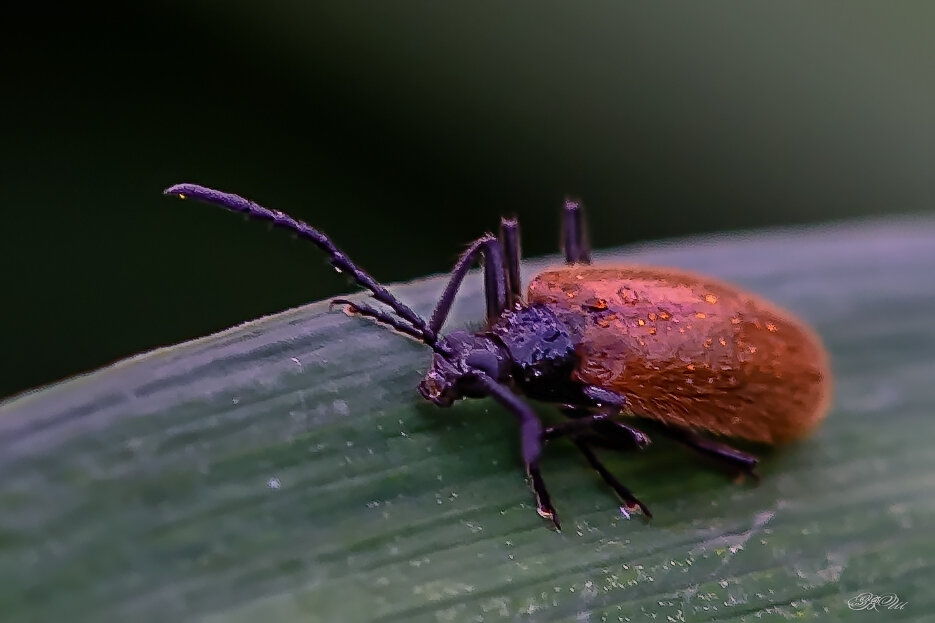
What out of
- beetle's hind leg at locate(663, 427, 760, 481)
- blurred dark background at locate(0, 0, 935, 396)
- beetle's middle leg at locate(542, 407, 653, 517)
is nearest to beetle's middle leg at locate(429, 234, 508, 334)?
beetle's middle leg at locate(542, 407, 653, 517)

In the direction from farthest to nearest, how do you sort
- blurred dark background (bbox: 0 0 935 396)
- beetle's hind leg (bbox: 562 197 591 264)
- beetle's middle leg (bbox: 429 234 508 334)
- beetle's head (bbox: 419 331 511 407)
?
blurred dark background (bbox: 0 0 935 396) < beetle's hind leg (bbox: 562 197 591 264) < beetle's middle leg (bbox: 429 234 508 334) < beetle's head (bbox: 419 331 511 407)

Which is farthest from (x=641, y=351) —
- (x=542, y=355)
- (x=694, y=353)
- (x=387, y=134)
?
(x=387, y=134)

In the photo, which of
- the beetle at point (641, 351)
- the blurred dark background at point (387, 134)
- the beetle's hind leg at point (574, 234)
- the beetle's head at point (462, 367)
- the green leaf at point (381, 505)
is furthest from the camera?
the blurred dark background at point (387, 134)

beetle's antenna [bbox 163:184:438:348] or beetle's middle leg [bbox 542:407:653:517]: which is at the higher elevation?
beetle's antenna [bbox 163:184:438:348]

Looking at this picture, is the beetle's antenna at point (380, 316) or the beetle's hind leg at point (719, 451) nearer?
the beetle's antenna at point (380, 316)

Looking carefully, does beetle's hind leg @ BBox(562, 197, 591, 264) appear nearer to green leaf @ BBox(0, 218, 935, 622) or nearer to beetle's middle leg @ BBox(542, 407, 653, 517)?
green leaf @ BBox(0, 218, 935, 622)

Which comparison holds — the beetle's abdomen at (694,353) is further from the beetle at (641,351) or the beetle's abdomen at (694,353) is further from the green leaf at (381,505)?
the green leaf at (381,505)

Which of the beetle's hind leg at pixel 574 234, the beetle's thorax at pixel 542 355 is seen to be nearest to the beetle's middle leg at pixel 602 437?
the beetle's thorax at pixel 542 355

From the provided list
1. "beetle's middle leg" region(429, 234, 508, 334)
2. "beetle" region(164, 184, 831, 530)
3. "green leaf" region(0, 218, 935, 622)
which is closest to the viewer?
"green leaf" region(0, 218, 935, 622)
